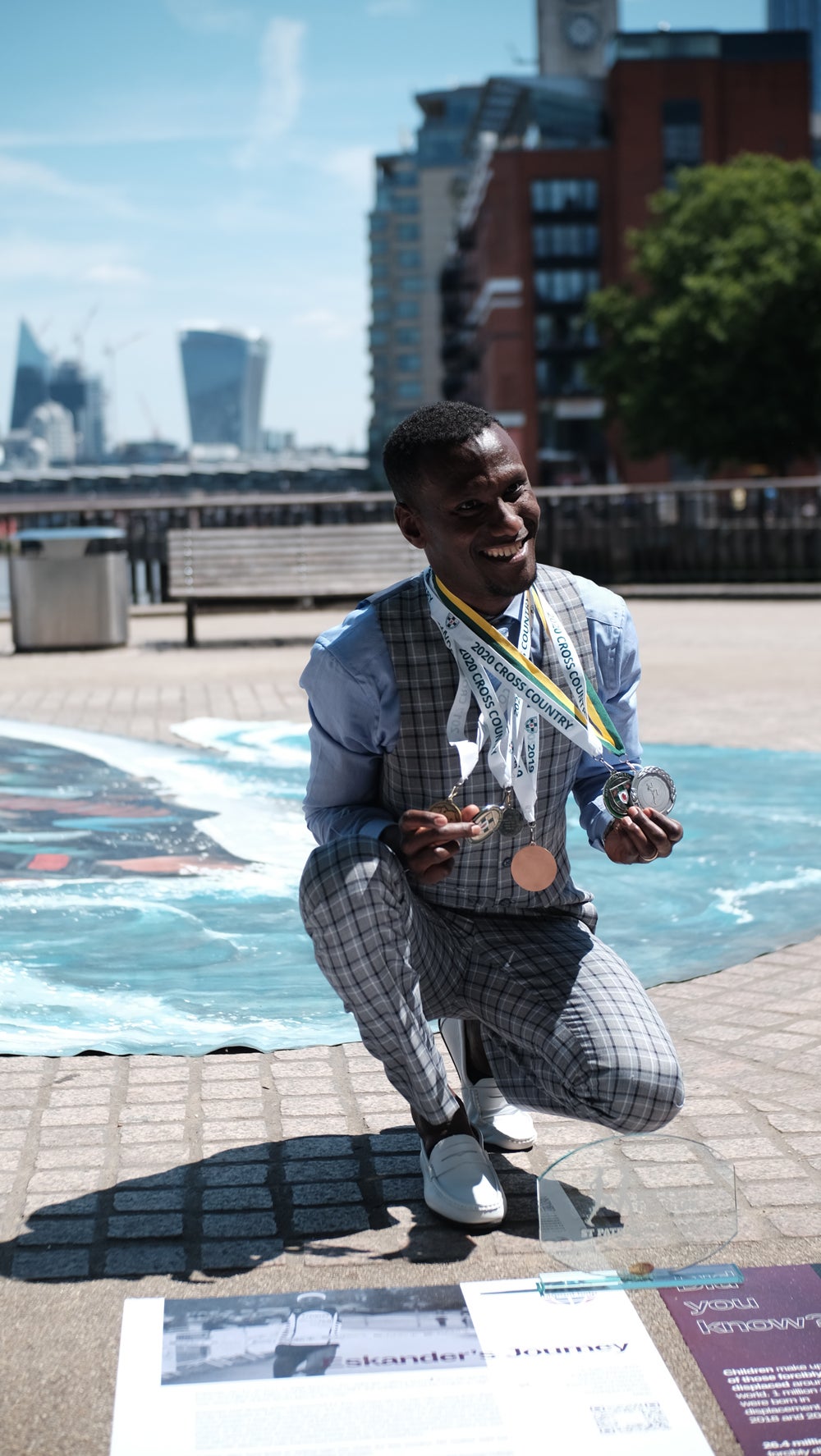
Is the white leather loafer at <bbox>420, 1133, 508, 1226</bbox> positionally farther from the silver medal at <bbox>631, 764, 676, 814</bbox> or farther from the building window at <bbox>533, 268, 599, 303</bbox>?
the building window at <bbox>533, 268, 599, 303</bbox>

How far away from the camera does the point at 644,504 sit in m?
22.2

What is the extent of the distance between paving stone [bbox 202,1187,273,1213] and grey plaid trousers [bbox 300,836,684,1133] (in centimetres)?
36

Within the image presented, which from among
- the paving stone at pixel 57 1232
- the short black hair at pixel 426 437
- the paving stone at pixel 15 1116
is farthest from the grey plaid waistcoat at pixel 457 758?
the paving stone at pixel 15 1116

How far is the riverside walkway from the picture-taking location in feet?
8.05

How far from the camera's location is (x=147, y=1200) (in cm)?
298

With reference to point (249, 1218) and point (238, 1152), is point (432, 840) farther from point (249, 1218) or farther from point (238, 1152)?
point (238, 1152)

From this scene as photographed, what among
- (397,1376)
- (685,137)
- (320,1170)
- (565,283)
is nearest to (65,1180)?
(320,1170)

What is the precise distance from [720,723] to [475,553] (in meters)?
6.72

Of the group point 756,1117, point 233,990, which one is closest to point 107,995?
point 233,990

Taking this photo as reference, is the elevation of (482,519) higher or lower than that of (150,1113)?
higher

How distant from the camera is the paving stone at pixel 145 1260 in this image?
2.68 meters

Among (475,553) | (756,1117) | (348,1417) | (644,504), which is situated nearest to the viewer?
(348,1417)

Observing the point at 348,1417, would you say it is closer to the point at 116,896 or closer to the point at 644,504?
the point at 116,896

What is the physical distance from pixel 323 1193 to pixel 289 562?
11901 millimetres
